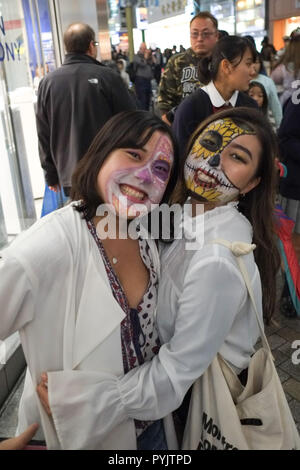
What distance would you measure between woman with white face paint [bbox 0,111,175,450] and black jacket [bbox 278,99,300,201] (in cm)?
184

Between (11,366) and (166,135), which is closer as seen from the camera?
(166,135)

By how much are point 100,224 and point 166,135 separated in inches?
12.9

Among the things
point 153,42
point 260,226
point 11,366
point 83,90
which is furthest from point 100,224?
point 153,42

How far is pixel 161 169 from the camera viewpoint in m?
1.23

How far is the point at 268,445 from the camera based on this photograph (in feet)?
3.68

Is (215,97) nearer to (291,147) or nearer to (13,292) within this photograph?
(291,147)

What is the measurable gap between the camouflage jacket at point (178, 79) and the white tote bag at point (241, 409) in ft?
8.06

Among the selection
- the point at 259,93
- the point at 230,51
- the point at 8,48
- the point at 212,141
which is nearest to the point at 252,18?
the point at 259,93

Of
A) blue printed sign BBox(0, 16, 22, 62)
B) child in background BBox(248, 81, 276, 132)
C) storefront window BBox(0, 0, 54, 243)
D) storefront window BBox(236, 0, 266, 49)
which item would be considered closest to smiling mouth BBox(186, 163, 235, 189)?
storefront window BBox(0, 0, 54, 243)

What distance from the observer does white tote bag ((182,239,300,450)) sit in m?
1.12

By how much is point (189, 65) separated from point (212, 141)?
7.19 ft

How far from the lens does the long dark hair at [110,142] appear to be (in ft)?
3.90
